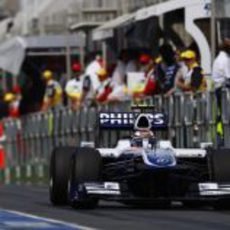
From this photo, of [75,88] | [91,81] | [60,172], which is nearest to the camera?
[60,172]

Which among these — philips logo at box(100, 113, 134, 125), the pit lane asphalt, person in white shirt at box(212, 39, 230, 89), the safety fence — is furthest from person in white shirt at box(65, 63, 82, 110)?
philips logo at box(100, 113, 134, 125)

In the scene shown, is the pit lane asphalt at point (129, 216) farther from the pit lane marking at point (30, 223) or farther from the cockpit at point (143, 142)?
the cockpit at point (143, 142)

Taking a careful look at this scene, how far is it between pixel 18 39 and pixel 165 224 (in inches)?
1045

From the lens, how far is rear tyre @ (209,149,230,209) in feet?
61.5

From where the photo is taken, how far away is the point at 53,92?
38.8 meters

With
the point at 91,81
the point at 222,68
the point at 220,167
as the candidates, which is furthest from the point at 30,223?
the point at 91,81

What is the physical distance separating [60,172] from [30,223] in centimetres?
344

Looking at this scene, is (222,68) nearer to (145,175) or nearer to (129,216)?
(145,175)

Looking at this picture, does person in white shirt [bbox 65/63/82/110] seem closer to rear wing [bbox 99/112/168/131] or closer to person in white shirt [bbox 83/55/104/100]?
person in white shirt [bbox 83/55/104/100]

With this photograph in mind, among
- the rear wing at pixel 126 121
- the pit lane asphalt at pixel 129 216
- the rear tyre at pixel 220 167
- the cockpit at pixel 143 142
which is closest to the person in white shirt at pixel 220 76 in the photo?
the pit lane asphalt at pixel 129 216

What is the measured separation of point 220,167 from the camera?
1881 cm

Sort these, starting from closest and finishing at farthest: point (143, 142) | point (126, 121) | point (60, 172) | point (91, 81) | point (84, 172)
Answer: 1. point (84, 172)
2. point (60, 172)
3. point (143, 142)
4. point (126, 121)
5. point (91, 81)

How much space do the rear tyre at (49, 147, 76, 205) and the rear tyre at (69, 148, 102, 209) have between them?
1.83 ft

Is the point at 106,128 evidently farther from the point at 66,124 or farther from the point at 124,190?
the point at 66,124
